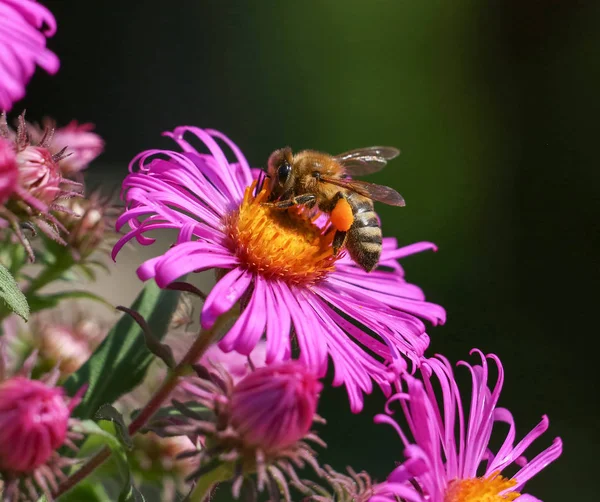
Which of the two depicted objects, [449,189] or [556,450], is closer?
[556,450]

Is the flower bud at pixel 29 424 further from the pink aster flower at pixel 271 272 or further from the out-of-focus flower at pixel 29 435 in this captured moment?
the pink aster flower at pixel 271 272

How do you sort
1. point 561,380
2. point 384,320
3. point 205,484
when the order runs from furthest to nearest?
point 561,380, point 384,320, point 205,484

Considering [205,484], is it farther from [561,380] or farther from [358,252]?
[561,380]

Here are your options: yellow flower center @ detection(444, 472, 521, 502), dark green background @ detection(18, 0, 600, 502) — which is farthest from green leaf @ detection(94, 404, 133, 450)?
dark green background @ detection(18, 0, 600, 502)

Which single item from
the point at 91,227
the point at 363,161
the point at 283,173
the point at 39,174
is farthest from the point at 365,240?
the point at 39,174

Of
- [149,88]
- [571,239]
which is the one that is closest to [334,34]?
[149,88]

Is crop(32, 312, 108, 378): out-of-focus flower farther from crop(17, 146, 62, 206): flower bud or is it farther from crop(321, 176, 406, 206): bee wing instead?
crop(321, 176, 406, 206): bee wing

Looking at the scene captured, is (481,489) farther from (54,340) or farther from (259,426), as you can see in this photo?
(54,340)
